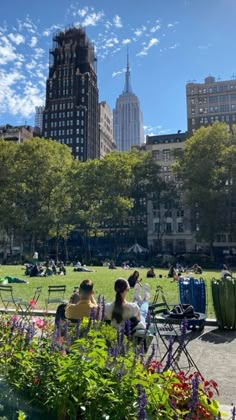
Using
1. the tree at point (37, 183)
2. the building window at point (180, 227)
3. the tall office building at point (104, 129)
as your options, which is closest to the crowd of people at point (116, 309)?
the tree at point (37, 183)

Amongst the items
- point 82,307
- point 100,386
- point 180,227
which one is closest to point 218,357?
point 82,307

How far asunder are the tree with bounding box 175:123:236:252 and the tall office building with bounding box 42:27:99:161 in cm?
8175

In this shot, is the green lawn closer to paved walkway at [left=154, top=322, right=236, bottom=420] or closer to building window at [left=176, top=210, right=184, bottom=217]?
paved walkway at [left=154, top=322, right=236, bottom=420]

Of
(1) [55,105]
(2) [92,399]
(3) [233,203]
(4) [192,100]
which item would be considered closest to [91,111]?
(1) [55,105]

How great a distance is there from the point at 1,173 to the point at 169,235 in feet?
135

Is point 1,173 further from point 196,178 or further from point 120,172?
point 196,178

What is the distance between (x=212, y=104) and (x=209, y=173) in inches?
2539

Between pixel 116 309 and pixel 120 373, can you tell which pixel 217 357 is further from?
pixel 120 373

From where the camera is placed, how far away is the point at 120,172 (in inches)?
2539

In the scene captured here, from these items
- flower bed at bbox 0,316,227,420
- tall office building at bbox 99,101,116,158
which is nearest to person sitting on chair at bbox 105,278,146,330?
flower bed at bbox 0,316,227,420

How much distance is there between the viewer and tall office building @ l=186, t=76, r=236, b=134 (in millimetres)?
110750

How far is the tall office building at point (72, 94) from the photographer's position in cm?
13650

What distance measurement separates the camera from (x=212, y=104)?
4424 inches

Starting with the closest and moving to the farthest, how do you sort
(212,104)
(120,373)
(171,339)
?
(120,373) → (171,339) → (212,104)
